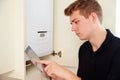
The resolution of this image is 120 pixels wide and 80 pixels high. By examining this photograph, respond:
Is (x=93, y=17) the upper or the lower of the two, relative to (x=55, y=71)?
upper

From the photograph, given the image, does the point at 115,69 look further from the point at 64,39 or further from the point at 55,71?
the point at 64,39

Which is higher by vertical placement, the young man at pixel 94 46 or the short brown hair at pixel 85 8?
the short brown hair at pixel 85 8

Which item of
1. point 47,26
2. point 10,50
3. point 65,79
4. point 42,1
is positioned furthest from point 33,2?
point 65,79

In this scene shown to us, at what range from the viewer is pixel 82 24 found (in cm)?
123

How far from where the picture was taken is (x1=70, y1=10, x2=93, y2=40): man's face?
123 centimetres

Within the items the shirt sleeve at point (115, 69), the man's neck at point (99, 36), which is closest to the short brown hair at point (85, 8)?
the man's neck at point (99, 36)

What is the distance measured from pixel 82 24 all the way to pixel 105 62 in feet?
0.88

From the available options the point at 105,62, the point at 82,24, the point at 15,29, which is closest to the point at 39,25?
the point at 15,29

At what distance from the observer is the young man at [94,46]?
1157mm

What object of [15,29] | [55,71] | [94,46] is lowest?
[55,71]

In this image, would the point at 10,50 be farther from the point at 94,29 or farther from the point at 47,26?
the point at 94,29

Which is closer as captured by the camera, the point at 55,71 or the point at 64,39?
the point at 55,71

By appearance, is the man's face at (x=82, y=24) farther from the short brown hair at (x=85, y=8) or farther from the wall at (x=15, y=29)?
the wall at (x=15, y=29)

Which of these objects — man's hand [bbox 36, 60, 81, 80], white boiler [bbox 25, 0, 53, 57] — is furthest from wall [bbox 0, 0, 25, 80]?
man's hand [bbox 36, 60, 81, 80]
